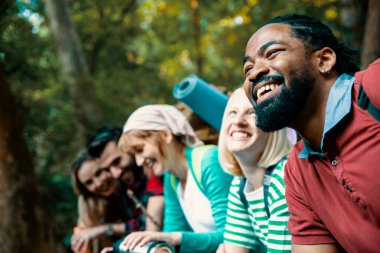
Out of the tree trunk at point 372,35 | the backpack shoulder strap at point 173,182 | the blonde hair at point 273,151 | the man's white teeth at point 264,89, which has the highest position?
the tree trunk at point 372,35

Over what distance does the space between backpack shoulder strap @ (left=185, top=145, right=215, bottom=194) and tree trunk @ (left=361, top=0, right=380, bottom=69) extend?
7.56 feet

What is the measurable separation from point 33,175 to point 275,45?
4217mm

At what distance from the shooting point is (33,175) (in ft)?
18.2

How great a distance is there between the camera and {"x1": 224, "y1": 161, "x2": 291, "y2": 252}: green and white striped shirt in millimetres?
2393

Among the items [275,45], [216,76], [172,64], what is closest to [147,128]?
[275,45]

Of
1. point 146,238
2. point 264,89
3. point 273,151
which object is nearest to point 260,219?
point 273,151

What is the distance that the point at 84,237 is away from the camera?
4.07 meters

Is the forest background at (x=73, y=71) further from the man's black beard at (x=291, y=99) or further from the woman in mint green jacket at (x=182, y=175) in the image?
the woman in mint green jacket at (x=182, y=175)

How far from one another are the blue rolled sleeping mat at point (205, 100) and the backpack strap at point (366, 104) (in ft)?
6.72

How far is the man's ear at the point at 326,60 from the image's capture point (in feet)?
6.37

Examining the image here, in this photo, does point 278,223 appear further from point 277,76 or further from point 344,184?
point 277,76

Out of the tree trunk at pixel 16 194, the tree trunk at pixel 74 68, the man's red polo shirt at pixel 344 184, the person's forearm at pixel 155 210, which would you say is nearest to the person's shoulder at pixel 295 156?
the man's red polo shirt at pixel 344 184

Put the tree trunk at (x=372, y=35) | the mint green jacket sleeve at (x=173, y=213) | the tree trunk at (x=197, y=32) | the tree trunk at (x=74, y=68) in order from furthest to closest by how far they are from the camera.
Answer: the tree trunk at (x=197, y=32), the tree trunk at (x=74, y=68), the tree trunk at (x=372, y=35), the mint green jacket sleeve at (x=173, y=213)

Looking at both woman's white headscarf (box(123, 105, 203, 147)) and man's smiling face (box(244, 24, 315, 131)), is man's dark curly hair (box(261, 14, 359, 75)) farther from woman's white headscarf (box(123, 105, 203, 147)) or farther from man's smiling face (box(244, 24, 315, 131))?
woman's white headscarf (box(123, 105, 203, 147))
